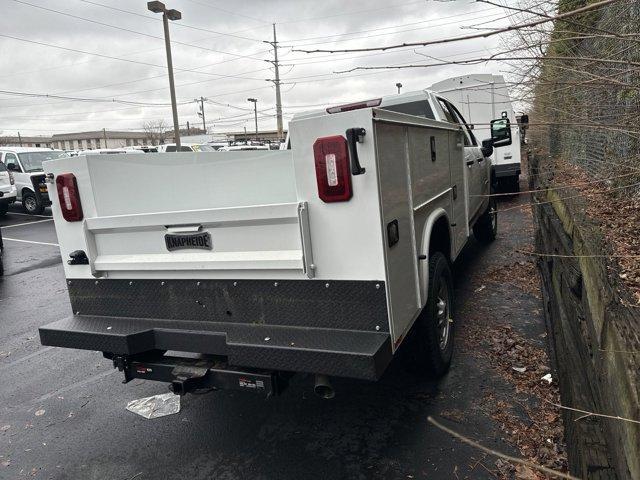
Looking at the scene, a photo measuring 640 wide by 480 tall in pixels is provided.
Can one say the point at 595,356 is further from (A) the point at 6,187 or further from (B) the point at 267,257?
(A) the point at 6,187

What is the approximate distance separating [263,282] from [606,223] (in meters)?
2.79

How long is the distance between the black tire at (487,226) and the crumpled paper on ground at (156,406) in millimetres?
5574

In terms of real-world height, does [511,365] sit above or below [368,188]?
below

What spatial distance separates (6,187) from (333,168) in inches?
747

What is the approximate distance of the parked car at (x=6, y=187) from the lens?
1758 centimetres

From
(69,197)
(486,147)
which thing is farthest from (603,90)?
(69,197)

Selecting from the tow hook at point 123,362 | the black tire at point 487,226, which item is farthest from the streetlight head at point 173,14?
the tow hook at point 123,362

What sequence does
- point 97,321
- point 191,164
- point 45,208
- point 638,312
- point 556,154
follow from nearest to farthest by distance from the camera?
point 638,312, point 97,321, point 191,164, point 556,154, point 45,208

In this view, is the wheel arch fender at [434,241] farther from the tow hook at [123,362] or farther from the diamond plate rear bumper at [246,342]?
the tow hook at [123,362]

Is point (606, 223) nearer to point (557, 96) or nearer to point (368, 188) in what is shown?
point (557, 96)

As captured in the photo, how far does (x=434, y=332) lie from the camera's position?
352 centimetres

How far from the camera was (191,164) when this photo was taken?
12.6 ft

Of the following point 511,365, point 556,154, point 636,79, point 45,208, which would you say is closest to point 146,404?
point 511,365

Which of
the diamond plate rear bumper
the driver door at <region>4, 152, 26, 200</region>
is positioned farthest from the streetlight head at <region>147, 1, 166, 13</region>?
the diamond plate rear bumper
